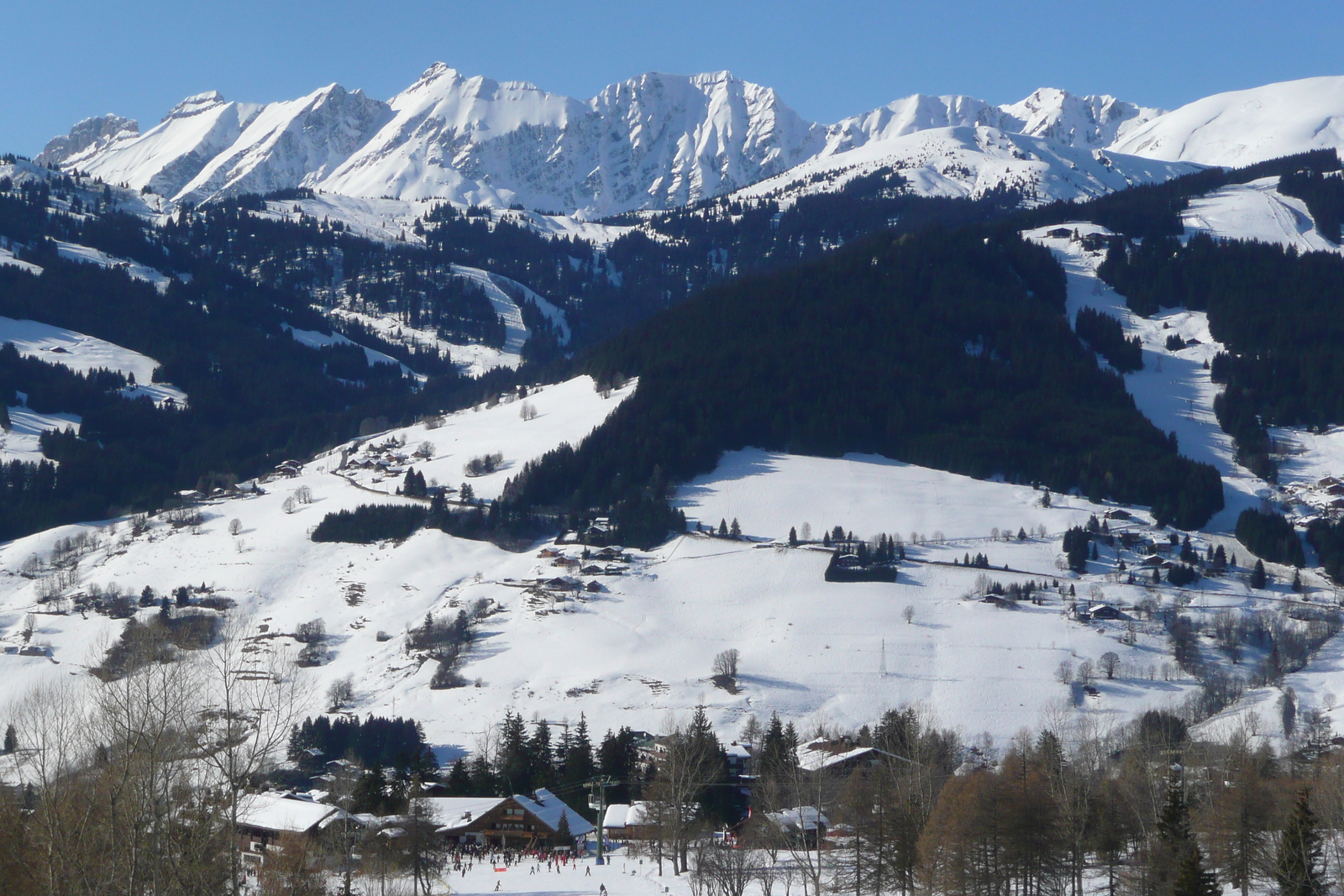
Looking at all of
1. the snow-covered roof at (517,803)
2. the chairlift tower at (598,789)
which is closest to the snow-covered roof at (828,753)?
the chairlift tower at (598,789)

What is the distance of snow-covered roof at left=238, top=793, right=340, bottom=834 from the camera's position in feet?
236

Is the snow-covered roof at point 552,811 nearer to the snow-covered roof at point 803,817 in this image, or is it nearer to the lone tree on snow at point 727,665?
the snow-covered roof at point 803,817

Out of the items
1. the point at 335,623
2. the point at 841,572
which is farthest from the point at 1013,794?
the point at 335,623

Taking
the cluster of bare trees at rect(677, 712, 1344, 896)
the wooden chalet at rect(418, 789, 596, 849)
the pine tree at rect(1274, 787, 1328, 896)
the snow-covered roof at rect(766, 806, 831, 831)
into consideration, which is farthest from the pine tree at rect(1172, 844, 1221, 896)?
the wooden chalet at rect(418, 789, 596, 849)

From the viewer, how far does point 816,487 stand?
537 feet

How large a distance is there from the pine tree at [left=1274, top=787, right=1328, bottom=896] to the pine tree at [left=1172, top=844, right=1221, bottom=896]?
243 centimetres

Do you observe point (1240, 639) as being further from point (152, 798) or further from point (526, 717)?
point (152, 798)

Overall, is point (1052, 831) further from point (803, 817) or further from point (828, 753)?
point (828, 753)

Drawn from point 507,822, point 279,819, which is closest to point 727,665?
point 507,822

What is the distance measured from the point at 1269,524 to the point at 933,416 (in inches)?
1924

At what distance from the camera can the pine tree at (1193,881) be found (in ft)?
151

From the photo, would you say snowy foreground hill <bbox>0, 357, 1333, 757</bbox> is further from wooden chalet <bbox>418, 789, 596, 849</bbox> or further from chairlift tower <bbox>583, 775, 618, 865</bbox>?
wooden chalet <bbox>418, 789, 596, 849</bbox>

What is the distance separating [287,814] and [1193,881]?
48.1 meters

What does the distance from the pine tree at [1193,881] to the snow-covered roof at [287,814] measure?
43.0 meters
